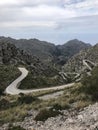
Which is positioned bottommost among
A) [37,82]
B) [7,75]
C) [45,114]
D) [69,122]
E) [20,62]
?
[20,62]

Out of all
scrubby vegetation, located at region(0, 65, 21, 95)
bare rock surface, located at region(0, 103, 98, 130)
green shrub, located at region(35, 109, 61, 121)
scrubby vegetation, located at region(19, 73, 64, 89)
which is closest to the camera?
bare rock surface, located at region(0, 103, 98, 130)

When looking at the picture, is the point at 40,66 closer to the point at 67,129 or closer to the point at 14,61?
the point at 14,61

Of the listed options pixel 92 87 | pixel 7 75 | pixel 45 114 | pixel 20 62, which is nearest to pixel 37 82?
pixel 7 75

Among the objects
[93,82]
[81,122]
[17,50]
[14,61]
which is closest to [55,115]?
[81,122]

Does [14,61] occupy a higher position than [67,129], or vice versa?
[67,129]

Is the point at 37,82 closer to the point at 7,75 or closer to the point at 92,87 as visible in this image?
the point at 7,75

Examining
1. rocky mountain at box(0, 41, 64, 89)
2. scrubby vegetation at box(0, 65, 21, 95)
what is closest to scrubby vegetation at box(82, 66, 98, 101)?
scrubby vegetation at box(0, 65, 21, 95)

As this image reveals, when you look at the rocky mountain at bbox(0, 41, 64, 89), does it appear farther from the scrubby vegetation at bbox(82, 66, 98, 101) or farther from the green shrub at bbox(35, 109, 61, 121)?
the green shrub at bbox(35, 109, 61, 121)

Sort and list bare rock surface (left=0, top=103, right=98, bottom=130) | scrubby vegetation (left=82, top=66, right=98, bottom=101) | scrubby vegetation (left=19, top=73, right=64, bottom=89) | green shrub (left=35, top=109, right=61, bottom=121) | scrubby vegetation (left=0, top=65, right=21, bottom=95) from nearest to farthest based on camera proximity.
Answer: bare rock surface (left=0, top=103, right=98, bottom=130) < green shrub (left=35, top=109, right=61, bottom=121) < scrubby vegetation (left=82, top=66, right=98, bottom=101) < scrubby vegetation (left=19, top=73, right=64, bottom=89) < scrubby vegetation (left=0, top=65, right=21, bottom=95)

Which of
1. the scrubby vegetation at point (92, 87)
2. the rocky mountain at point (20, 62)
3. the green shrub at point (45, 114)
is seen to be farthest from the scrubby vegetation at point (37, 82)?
the green shrub at point (45, 114)

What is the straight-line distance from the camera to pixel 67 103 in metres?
32.5

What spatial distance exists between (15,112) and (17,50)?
471ft

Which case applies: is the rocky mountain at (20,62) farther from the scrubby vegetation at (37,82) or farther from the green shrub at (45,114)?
the green shrub at (45,114)

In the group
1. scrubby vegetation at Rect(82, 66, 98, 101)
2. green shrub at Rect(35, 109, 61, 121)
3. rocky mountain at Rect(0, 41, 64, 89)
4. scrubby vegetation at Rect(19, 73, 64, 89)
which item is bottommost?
rocky mountain at Rect(0, 41, 64, 89)
